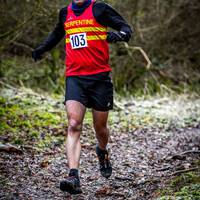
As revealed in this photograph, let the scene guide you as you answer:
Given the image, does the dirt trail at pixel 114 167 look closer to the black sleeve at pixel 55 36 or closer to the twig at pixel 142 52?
the black sleeve at pixel 55 36

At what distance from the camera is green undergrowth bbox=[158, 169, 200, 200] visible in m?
4.72

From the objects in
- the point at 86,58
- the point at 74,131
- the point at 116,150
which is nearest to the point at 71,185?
the point at 74,131

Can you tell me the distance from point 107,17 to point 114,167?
2397mm

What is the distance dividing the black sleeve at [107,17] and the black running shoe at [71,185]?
1751 mm

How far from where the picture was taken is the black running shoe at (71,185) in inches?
205

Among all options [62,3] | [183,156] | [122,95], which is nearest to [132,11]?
[122,95]

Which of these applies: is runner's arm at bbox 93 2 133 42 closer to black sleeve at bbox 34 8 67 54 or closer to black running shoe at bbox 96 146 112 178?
black sleeve at bbox 34 8 67 54

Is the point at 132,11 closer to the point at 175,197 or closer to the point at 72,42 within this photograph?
the point at 72,42

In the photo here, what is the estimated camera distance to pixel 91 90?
5.73 meters

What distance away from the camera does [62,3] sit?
37.4ft

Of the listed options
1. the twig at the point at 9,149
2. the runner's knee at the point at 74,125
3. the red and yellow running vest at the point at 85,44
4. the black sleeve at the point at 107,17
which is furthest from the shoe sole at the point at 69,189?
the twig at the point at 9,149

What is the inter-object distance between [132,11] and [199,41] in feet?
9.58

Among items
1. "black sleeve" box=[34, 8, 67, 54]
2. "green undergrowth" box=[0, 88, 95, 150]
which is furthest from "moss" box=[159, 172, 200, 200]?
"green undergrowth" box=[0, 88, 95, 150]

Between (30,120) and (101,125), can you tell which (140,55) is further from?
(101,125)
